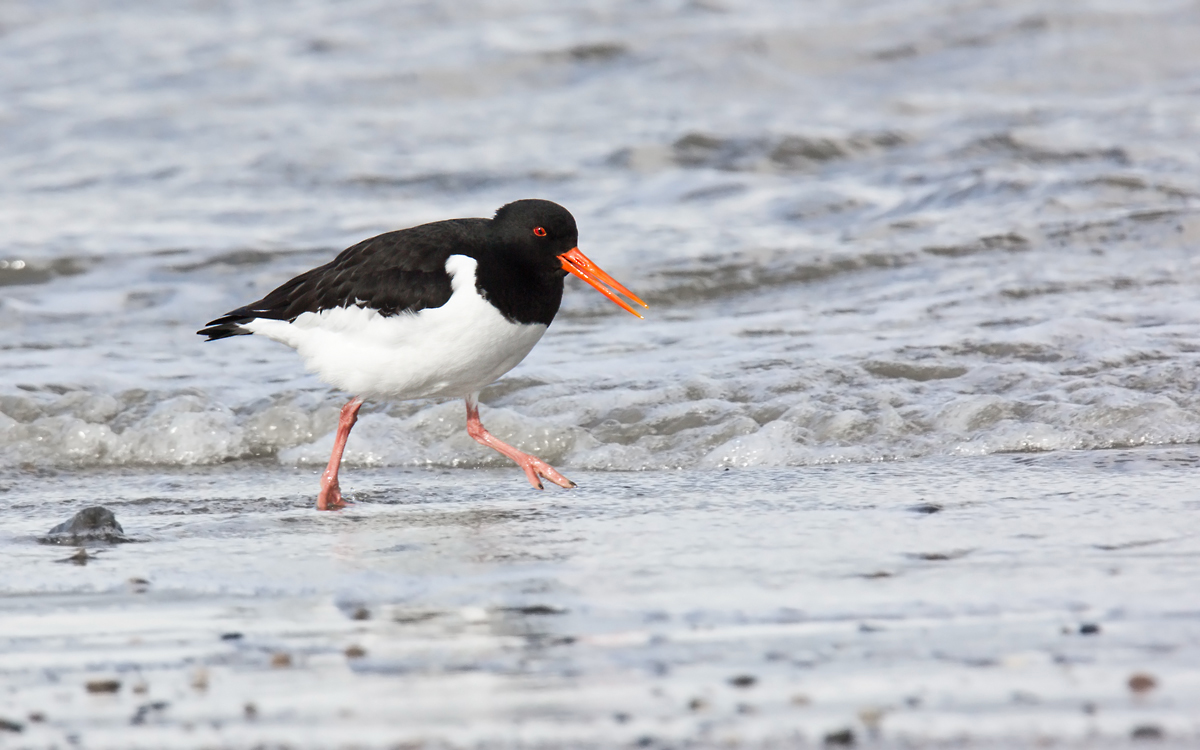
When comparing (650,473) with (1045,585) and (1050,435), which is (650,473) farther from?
(1045,585)

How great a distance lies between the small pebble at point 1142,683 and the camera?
2857 millimetres

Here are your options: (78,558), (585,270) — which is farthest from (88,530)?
(585,270)

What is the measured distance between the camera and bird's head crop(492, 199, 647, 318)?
5.42m

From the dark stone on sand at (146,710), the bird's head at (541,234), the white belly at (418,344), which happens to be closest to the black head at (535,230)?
the bird's head at (541,234)

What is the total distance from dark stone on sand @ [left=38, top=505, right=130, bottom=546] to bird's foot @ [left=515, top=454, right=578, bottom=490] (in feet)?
5.07

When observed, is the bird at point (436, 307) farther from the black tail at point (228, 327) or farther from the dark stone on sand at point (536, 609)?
the dark stone on sand at point (536, 609)

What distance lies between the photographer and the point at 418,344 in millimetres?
5301

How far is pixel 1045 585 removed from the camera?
363 centimetres

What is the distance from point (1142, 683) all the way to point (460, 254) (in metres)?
3.09

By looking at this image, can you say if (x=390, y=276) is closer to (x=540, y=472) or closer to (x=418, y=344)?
(x=418, y=344)

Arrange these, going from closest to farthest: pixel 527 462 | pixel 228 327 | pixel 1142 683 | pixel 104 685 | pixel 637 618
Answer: pixel 1142 683 < pixel 104 685 < pixel 637 618 < pixel 527 462 < pixel 228 327

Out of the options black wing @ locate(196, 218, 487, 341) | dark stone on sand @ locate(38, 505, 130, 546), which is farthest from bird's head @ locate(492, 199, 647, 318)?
dark stone on sand @ locate(38, 505, 130, 546)

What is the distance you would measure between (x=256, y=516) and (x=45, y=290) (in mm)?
5257

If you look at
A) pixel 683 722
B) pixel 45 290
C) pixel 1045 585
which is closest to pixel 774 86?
pixel 45 290
